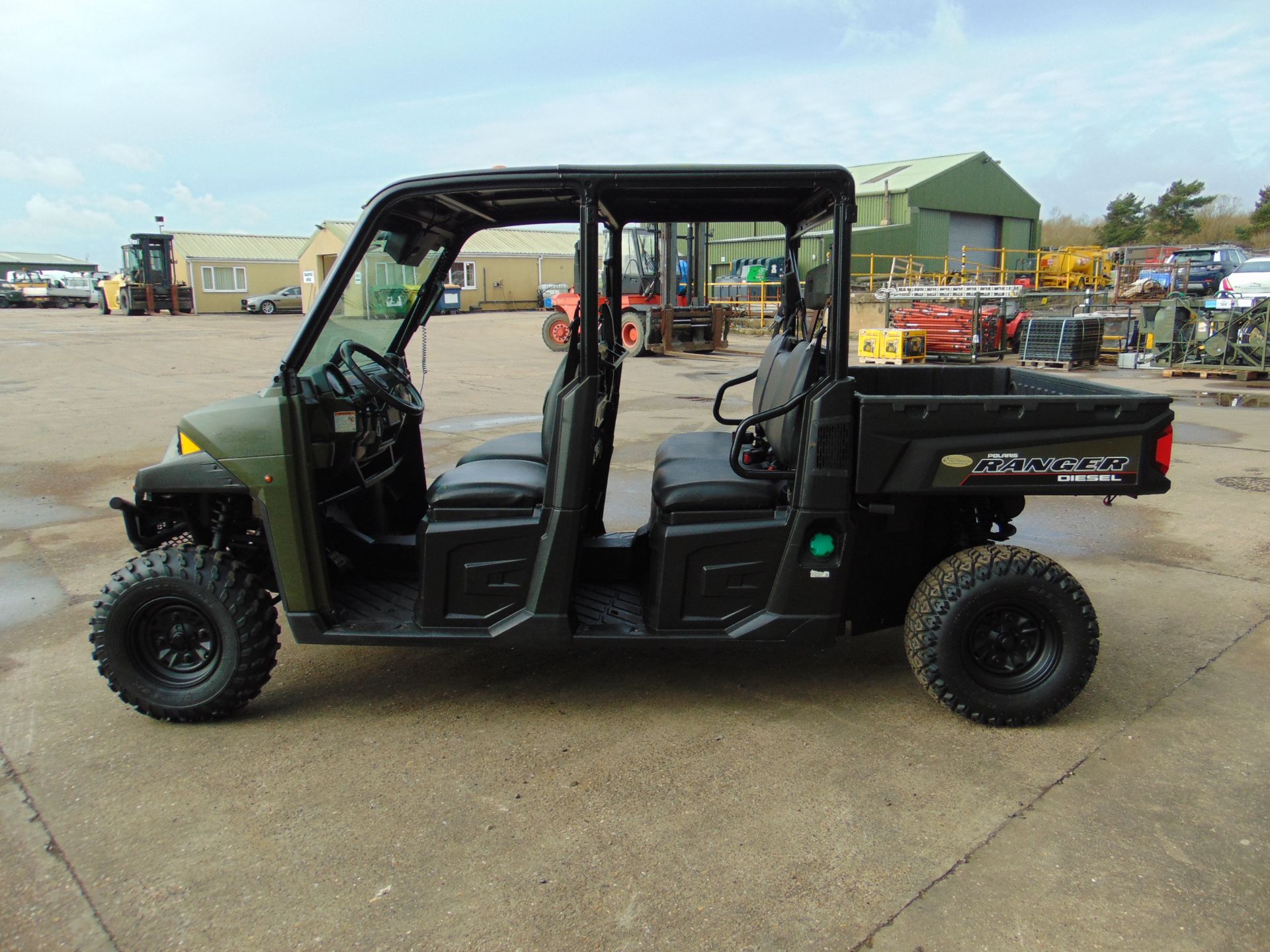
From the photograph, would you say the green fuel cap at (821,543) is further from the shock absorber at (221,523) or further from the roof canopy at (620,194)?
the shock absorber at (221,523)

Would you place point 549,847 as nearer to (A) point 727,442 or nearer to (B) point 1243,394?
(A) point 727,442

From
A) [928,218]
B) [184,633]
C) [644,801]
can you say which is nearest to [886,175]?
[928,218]

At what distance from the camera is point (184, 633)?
11.5 ft

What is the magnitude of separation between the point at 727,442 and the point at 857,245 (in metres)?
33.9

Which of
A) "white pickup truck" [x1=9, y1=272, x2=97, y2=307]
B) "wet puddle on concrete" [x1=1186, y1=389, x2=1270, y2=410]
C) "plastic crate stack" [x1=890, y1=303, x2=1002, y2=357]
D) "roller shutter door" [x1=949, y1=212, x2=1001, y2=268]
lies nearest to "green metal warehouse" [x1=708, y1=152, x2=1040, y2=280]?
"roller shutter door" [x1=949, y1=212, x2=1001, y2=268]

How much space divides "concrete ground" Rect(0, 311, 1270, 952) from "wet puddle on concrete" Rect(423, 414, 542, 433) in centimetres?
543

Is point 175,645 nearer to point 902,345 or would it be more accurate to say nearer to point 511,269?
point 902,345

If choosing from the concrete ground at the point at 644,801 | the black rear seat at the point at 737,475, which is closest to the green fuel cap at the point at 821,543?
the black rear seat at the point at 737,475

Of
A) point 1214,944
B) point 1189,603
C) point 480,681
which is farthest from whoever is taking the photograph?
point 1189,603

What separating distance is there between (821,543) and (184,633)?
2387 mm

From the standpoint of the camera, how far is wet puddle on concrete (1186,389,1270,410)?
1238 centimetres

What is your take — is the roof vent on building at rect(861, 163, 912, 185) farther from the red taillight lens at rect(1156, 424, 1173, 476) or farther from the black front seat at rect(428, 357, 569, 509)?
the black front seat at rect(428, 357, 569, 509)

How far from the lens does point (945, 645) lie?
3387 millimetres

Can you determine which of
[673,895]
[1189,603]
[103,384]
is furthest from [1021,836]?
[103,384]
